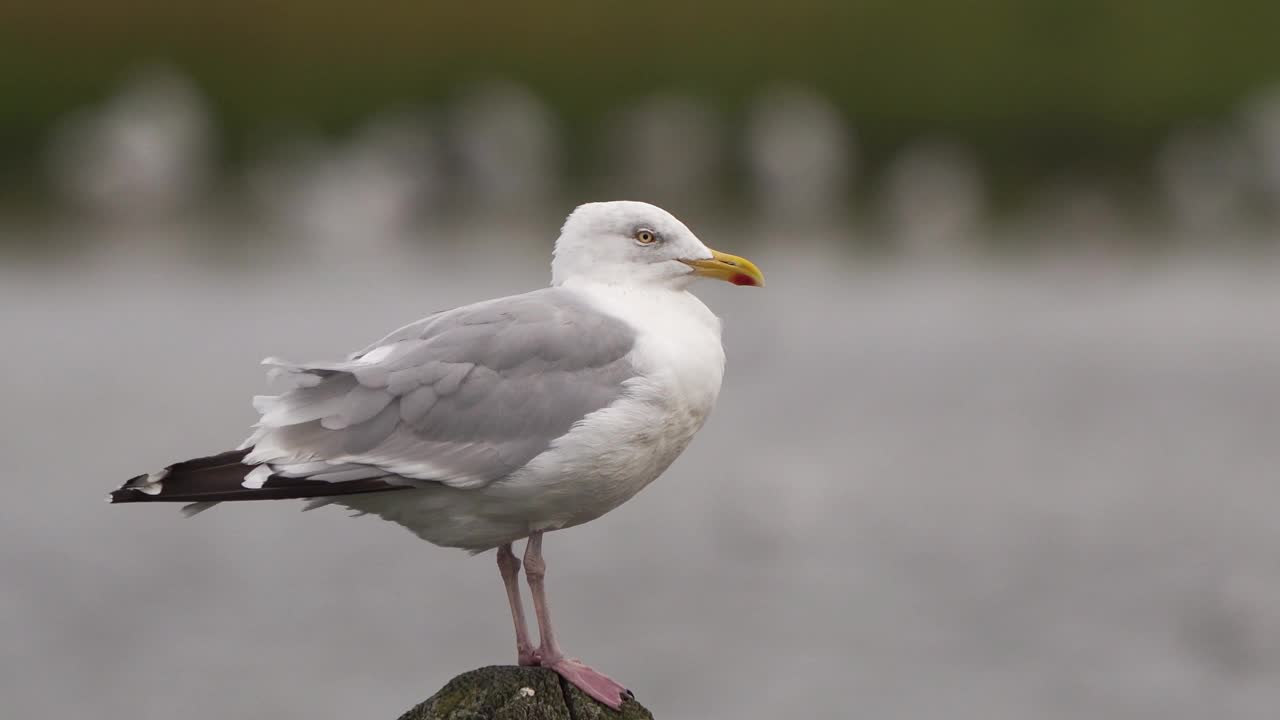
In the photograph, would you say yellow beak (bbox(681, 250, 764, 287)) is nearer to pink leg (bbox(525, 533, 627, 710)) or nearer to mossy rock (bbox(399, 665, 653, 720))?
pink leg (bbox(525, 533, 627, 710))

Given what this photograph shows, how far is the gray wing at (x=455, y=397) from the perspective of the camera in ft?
11.4

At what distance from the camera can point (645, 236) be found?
381 centimetres

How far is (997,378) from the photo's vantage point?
1255cm

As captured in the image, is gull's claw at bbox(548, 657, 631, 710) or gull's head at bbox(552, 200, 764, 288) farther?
gull's head at bbox(552, 200, 764, 288)

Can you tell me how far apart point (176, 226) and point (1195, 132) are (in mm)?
11137

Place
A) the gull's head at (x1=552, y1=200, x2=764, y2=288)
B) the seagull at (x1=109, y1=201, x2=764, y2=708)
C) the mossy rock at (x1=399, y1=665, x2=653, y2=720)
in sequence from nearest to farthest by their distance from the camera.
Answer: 1. the mossy rock at (x1=399, y1=665, x2=653, y2=720)
2. the seagull at (x1=109, y1=201, x2=764, y2=708)
3. the gull's head at (x1=552, y1=200, x2=764, y2=288)

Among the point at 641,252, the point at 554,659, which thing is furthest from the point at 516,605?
the point at 641,252

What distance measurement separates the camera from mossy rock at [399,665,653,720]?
11.0ft

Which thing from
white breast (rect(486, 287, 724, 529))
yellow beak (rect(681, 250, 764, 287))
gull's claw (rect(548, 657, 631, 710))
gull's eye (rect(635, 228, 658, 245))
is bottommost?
gull's claw (rect(548, 657, 631, 710))

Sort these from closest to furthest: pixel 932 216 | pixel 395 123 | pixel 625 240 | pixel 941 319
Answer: pixel 625 240, pixel 941 319, pixel 395 123, pixel 932 216

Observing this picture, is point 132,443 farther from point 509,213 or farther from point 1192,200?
point 1192,200

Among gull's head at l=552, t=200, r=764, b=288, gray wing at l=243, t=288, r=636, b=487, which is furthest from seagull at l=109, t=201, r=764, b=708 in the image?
gull's head at l=552, t=200, r=764, b=288

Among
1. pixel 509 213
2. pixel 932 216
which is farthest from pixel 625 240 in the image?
pixel 932 216

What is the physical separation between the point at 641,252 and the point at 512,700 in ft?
3.55
